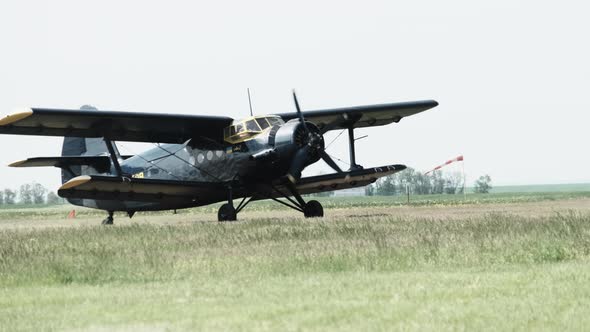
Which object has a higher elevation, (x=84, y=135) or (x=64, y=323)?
(x=84, y=135)

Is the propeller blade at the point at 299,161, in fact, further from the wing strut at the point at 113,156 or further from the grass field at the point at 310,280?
the grass field at the point at 310,280

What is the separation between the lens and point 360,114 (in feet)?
96.3

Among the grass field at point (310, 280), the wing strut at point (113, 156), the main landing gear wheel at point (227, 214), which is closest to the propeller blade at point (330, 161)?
the main landing gear wheel at point (227, 214)

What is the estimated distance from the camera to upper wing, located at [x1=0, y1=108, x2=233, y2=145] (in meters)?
24.5

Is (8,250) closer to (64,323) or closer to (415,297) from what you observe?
(64,323)

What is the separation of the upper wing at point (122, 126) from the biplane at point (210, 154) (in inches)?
1.2

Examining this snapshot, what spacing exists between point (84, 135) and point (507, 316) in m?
20.8

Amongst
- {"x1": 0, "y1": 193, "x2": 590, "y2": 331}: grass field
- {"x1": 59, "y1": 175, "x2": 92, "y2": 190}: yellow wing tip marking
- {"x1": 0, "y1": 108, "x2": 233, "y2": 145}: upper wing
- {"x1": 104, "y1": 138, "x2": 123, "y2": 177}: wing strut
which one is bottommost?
{"x1": 0, "y1": 193, "x2": 590, "y2": 331}: grass field

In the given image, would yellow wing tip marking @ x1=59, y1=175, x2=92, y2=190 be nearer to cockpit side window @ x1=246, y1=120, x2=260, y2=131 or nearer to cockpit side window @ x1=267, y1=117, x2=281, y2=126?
cockpit side window @ x1=246, y1=120, x2=260, y2=131

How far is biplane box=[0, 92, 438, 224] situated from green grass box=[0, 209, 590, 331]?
6370 mm

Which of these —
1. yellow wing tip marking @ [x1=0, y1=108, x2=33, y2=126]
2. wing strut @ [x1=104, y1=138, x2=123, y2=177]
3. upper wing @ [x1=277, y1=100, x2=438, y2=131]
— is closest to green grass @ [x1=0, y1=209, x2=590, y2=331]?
yellow wing tip marking @ [x1=0, y1=108, x2=33, y2=126]

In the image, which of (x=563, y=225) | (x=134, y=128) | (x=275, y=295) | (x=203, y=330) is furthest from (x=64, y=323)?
(x=134, y=128)

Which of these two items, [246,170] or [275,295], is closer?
[275,295]

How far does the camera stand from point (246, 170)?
25.9 metres
